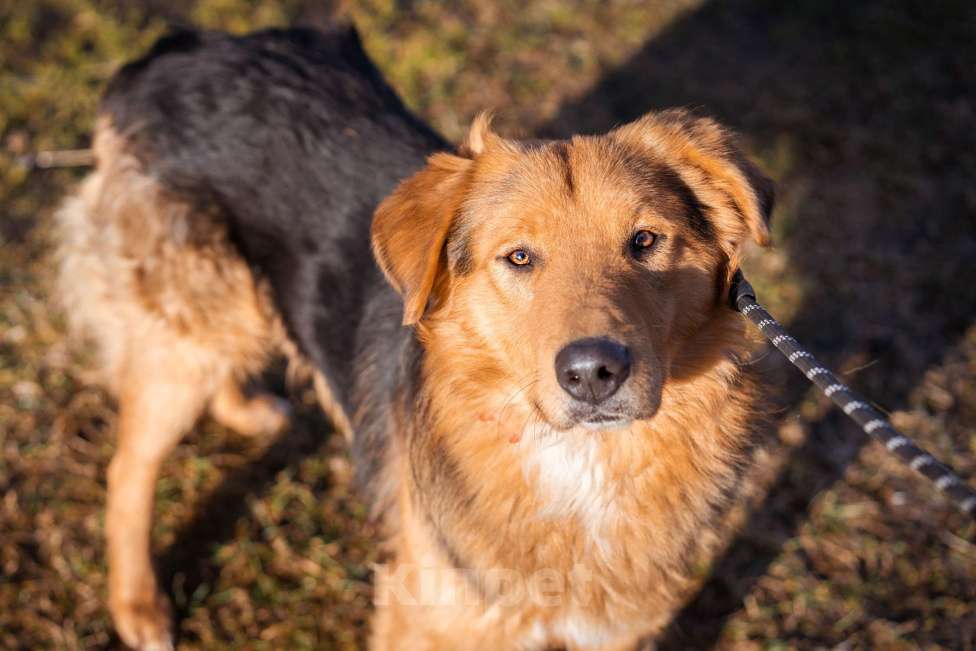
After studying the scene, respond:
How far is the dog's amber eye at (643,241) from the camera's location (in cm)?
262

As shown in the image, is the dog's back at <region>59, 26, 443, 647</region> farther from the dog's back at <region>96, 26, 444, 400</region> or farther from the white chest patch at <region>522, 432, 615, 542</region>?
the white chest patch at <region>522, 432, 615, 542</region>

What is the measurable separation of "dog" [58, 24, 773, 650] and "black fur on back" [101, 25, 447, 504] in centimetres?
1

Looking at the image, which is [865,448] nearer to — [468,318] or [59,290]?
[468,318]

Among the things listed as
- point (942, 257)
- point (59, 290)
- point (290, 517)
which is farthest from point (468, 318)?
point (942, 257)

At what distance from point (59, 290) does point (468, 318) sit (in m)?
2.95

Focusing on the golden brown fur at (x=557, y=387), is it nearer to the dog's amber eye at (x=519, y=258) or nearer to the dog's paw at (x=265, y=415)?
the dog's amber eye at (x=519, y=258)

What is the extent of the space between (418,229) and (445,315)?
0.94 feet

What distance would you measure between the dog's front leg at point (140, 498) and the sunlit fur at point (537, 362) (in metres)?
1.34

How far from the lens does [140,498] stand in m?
3.81

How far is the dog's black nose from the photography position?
89.8 inches

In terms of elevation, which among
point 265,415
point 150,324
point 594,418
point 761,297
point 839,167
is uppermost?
point 594,418

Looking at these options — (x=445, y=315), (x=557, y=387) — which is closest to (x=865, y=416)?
(x=557, y=387)

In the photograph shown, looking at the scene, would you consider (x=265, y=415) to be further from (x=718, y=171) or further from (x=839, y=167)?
(x=839, y=167)

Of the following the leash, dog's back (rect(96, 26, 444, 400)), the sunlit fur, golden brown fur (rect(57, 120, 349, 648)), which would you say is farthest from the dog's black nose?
golden brown fur (rect(57, 120, 349, 648))
